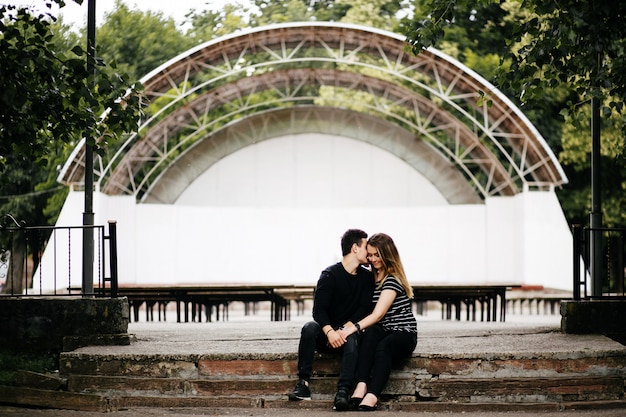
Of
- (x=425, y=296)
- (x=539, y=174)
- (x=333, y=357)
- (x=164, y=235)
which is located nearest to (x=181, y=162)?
(x=164, y=235)

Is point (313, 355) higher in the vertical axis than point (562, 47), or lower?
lower

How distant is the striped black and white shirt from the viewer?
31.9 ft

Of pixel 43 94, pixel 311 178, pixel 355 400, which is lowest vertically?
pixel 355 400

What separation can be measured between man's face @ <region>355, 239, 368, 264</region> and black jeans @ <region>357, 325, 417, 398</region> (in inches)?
27.3

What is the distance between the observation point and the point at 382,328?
9.66 meters

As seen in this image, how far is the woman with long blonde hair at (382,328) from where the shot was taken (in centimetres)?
933

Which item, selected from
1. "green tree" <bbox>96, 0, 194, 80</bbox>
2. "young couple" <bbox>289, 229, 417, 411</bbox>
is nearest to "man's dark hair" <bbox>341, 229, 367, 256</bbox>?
"young couple" <bbox>289, 229, 417, 411</bbox>

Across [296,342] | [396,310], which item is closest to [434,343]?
[296,342]

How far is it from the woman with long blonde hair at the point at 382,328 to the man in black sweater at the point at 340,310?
0.28ft

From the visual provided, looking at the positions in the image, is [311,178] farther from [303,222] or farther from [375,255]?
[375,255]

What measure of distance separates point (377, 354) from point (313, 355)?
24.0 inches

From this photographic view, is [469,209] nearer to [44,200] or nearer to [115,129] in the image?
[44,200]

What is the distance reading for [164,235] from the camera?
3438cm

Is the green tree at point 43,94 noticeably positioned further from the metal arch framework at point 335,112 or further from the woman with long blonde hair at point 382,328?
the metal arch framework at point 335,112
